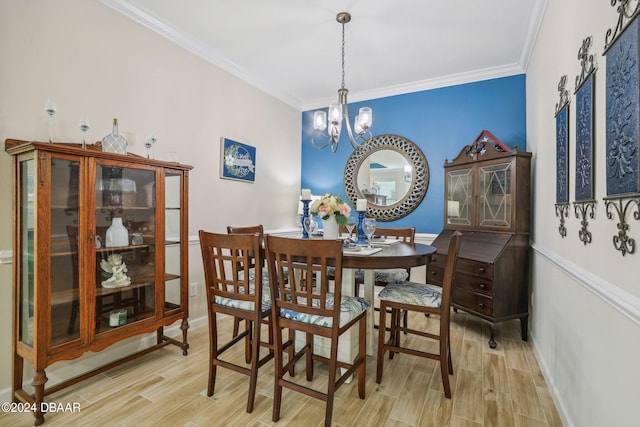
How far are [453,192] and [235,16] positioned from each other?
8.48 ft

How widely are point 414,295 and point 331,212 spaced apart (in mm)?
768

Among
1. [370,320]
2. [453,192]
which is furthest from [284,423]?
[453,192]

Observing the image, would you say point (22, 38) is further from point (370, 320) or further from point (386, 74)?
point (386, 74)

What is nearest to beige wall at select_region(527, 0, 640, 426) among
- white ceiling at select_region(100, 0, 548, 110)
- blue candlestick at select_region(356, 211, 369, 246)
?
white ceiling at select_region(100, 0, 548, 110)

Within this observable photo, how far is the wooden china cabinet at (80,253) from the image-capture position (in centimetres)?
167

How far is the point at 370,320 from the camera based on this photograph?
2.26 m

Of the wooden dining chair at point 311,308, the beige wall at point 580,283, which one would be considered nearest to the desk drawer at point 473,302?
the beige wall at point 580,283

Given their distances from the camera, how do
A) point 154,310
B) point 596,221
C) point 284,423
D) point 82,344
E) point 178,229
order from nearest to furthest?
point 596,221 → point 284,423 → point 82,344 → point 154,310 → point 178,229

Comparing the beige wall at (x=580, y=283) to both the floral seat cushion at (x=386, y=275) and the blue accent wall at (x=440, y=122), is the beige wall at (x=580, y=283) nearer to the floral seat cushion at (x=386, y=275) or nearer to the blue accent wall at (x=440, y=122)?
the blue accent wall at (x=440, y=122)

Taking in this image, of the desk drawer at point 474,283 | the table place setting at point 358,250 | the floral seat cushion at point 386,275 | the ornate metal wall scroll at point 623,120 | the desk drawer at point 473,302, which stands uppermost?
the ornate metal wall scroll at point 623,120

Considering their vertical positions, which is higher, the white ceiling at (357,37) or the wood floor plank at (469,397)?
A: the white ceiling at (357,37)

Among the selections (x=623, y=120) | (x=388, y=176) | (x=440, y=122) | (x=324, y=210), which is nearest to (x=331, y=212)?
(x=324, y=210)

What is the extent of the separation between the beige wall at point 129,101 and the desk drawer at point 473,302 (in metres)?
2.28

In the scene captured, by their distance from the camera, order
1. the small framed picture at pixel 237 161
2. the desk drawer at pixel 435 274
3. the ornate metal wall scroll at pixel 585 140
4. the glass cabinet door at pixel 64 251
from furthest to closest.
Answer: the small framed picture at pixel 237 161
the desk drawer at pixel 435 274
the glass cabinet door at pixel 64 251
the ornate metal wall scroll at pixel 585 140
